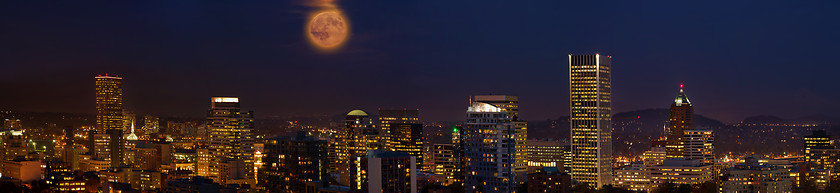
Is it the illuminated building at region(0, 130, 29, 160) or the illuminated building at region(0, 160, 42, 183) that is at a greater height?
the illuminated building at region(0, 130, 29, 160)

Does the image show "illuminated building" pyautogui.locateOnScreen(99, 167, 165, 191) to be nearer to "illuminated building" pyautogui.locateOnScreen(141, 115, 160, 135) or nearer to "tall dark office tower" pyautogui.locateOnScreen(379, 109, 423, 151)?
"tall dark office tower" pyautogui.locateOnScreen(379, 109, 423, 151)

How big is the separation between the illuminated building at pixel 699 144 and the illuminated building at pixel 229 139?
38.2 metres

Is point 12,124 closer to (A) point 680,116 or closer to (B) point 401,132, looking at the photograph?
(B) point 401,132

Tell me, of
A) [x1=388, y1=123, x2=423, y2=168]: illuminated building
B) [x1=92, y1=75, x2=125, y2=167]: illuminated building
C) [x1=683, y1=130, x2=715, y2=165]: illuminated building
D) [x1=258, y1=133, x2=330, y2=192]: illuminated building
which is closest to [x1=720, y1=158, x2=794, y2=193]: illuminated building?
[x1=258, y1=133, x2=330, y2=192]: illuminated building

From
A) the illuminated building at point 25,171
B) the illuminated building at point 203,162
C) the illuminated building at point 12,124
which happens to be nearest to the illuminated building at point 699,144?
the illuminated building at point 203,162

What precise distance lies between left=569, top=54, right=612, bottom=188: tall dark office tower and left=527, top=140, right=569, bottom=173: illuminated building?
5320 mm

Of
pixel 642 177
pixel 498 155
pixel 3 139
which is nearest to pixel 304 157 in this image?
pixel 498 155

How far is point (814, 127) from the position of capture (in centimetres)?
10650

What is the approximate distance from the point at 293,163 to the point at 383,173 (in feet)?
48.9

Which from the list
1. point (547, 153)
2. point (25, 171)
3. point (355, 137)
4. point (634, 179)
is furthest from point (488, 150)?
point (25, 171)

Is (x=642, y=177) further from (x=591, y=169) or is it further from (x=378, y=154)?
(x=378, y=154)

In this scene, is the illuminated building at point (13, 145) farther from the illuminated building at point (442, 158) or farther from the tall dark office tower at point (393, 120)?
the illuminated building at point (442, 158)

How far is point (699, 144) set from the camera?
3784 inches

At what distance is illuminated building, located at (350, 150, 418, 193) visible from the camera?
49.9 meters
